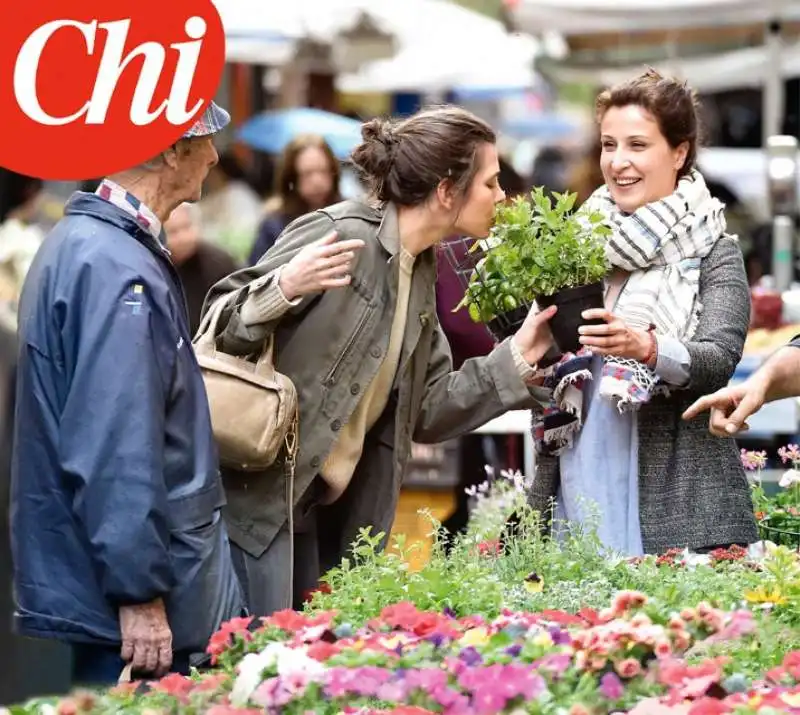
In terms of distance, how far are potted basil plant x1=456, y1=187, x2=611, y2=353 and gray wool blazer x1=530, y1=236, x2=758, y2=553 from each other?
0.31m

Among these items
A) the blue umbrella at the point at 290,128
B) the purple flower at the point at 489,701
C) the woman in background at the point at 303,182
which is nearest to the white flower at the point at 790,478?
the purple flower at the point at 489,701

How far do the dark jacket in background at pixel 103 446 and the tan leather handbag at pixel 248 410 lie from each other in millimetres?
465

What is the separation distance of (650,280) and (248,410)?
1.13m

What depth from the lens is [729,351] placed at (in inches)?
181

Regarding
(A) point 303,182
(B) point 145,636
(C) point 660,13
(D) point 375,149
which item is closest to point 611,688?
(B) point 145,636

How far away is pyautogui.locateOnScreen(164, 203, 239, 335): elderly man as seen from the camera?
8.29 metres

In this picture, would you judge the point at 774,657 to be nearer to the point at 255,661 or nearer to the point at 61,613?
the point at 255,661

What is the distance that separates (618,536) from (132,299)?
1.57 m

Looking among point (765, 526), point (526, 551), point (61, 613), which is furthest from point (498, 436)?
point (61, 613)

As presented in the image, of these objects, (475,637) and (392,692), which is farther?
(475,637)

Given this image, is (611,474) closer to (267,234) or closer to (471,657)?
(471,657)

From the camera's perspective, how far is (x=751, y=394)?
412 centimetres

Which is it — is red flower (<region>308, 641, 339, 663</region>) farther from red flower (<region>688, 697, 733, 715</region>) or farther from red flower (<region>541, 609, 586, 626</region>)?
red flower (<region>688, 697, 733, 715</region>)

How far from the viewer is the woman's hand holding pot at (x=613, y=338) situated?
173 inches
